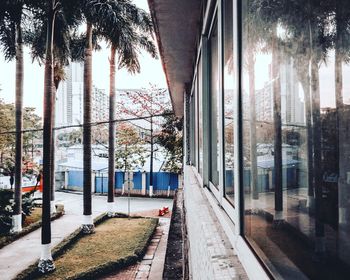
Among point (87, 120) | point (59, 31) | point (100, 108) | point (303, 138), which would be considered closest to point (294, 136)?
point (303, 138)

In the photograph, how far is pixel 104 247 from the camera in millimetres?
9391

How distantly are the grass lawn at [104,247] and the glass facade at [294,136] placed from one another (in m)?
7.21

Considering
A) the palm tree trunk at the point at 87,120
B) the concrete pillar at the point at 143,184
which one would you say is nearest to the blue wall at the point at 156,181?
the concrete pillar at the point at 143,184

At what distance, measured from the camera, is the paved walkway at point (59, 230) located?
828cm

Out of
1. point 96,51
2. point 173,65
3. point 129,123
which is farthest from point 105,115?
point 173,65

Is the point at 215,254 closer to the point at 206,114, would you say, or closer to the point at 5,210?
the point at 206,114

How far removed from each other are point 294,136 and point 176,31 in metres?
2.94

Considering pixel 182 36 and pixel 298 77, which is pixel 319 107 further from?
pixel 182 36

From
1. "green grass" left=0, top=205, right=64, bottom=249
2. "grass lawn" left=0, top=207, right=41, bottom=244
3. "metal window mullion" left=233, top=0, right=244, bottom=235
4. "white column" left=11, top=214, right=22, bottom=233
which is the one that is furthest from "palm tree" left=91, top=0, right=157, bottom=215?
"metal window mullion" left=233, top=0, right=244, bottom=235

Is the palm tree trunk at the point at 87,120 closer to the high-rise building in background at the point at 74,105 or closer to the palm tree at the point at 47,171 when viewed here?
the palm tree at the point at 47,171

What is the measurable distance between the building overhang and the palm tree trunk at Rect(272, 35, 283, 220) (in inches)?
74.6

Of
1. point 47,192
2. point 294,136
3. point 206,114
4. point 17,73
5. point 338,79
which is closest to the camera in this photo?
point 338,79

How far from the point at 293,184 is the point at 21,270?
8806 mm

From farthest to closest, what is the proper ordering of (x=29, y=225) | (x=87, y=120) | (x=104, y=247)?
(x=29, y=225)
(x=87, y=120)
(x=104, y=247)
